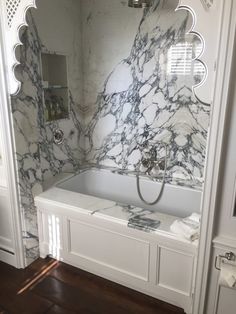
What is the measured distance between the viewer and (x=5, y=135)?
84.9 inches

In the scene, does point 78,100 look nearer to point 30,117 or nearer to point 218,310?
point 30,117

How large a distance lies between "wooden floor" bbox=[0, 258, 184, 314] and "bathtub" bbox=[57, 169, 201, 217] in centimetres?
80

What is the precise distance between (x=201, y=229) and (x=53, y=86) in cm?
186

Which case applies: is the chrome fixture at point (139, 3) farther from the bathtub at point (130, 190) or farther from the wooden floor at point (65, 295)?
the wooden floor at point (65, 295)

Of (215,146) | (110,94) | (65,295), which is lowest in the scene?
(65,295)

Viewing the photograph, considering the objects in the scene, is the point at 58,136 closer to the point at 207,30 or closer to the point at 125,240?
the point at 125,240

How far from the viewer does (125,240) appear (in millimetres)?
2086

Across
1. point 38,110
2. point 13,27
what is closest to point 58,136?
point 38,110

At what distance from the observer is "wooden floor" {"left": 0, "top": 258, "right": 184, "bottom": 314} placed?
6.66 ft

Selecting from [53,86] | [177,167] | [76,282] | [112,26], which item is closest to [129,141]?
[177,167]

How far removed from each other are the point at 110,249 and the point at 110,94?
1566 mm

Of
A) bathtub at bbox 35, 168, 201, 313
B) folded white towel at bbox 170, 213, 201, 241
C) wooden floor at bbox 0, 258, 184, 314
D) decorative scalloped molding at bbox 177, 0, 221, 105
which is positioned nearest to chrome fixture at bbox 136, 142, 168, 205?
bathtub at bbox 35, 168, 201, 313

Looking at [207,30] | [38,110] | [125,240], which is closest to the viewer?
[207,30]

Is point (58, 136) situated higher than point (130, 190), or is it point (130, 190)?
point (58, 136)
